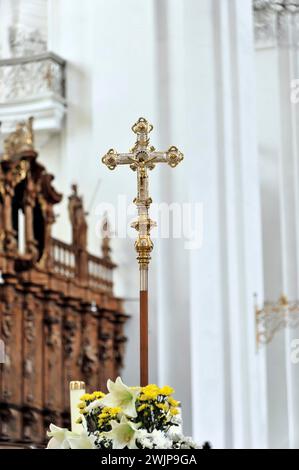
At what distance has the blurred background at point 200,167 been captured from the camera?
9617mm

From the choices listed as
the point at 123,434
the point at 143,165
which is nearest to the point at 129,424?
the point at 123,434

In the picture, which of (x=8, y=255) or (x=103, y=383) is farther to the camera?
(x=103, y=383)

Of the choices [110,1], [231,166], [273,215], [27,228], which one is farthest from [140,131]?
[273,215]

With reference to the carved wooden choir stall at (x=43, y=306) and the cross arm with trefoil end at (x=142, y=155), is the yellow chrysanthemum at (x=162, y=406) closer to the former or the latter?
the cross arm with trefoil end at (x=142, y=155)

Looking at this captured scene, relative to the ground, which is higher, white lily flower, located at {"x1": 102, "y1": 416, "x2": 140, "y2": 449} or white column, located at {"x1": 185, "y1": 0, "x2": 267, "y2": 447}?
white column, located at {"x1": 185, "y1": 0, "x2": 267, "y2": 447}

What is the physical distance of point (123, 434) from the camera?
9.48 feet

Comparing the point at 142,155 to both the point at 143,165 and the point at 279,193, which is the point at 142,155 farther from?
the point at 279,193

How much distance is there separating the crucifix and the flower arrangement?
0.61m

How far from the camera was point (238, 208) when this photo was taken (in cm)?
1040

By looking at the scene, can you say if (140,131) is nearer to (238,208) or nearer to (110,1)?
(238,208)

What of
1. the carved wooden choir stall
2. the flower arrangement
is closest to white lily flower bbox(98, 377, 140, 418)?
the flower arrangement

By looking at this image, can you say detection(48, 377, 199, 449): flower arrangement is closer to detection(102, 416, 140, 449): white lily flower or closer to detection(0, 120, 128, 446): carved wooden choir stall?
detection(102, 416, 140, 449): white lily flower

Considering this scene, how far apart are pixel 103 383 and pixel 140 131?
6.85 meters

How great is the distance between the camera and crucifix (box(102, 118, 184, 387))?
380 cm
